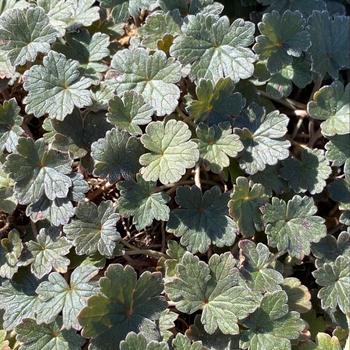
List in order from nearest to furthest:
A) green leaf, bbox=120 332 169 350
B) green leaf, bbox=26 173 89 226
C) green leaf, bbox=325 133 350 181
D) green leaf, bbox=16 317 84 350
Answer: green leaf, bbox=120 332 169 350, green leaf, bbox=16 317 84 350, green leaf, bbox=26 173 89 226, green leaf, bbox=325 133 350 181

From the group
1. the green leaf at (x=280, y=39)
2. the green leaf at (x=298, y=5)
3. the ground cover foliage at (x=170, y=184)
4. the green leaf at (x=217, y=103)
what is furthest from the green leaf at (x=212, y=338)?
the green leaf at (x=298, y=5)

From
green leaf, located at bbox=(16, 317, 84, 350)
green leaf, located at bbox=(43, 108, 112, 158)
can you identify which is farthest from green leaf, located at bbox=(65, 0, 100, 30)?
green leaf, located at bbox=(16, 317, 84, 350)

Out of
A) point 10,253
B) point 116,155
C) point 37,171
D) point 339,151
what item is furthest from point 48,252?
Result: point 339,151

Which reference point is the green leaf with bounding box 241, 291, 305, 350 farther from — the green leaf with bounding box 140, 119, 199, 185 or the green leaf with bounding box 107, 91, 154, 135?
the green leaf with bounding box 107, 91, 154, 135

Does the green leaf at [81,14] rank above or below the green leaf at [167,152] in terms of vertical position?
above

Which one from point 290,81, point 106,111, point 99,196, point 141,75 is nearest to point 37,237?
point 99,196

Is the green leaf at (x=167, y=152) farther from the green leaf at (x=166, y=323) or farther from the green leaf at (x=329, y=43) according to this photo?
the green leaf at (x=329, y=43)

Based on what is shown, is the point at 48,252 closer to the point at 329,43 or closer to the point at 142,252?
the point at 142,252
